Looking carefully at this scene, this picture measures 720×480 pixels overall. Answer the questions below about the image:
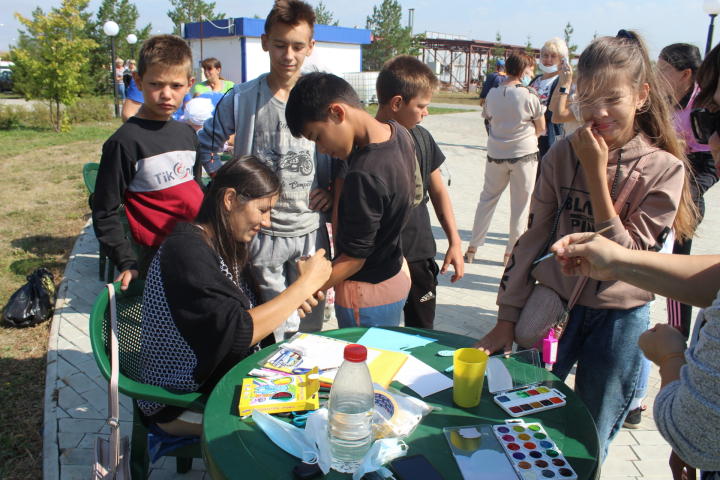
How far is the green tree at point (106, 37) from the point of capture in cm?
2904

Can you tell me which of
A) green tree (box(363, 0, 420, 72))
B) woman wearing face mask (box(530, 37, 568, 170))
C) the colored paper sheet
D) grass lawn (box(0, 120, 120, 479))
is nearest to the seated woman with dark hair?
the colored paper sheet

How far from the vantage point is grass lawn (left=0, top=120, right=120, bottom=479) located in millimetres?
2688

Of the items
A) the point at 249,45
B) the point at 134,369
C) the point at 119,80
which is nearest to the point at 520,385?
the point at 134,369

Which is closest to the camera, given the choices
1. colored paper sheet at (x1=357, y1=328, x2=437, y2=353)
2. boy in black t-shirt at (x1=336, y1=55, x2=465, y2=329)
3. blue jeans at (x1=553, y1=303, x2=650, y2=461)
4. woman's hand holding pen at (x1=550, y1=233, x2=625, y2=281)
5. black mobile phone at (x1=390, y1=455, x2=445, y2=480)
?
black mobile phone at (x1=390, y1=455, x2=445, y2=480)

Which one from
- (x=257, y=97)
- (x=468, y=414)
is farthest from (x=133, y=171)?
(x=468, y=414)

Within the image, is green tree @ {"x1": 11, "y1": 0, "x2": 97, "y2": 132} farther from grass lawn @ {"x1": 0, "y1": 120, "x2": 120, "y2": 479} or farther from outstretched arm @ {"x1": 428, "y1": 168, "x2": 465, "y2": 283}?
outstretched arm @ {"x1": 428, "y1": 168, "x2": 465, "y2": 283}

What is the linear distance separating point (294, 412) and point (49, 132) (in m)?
16.7

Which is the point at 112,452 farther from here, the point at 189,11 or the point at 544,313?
the point at 189,11

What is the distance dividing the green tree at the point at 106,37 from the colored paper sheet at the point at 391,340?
96.5ft

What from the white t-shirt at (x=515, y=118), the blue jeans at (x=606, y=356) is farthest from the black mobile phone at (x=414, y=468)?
the white t-shirt at (x=515, y=118)

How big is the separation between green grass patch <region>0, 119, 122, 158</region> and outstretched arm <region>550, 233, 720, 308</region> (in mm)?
11707

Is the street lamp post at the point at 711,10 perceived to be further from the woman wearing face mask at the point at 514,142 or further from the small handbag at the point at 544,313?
the small handbag at the point at 544,313

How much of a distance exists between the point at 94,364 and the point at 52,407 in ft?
1.68

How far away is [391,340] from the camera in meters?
1.99
